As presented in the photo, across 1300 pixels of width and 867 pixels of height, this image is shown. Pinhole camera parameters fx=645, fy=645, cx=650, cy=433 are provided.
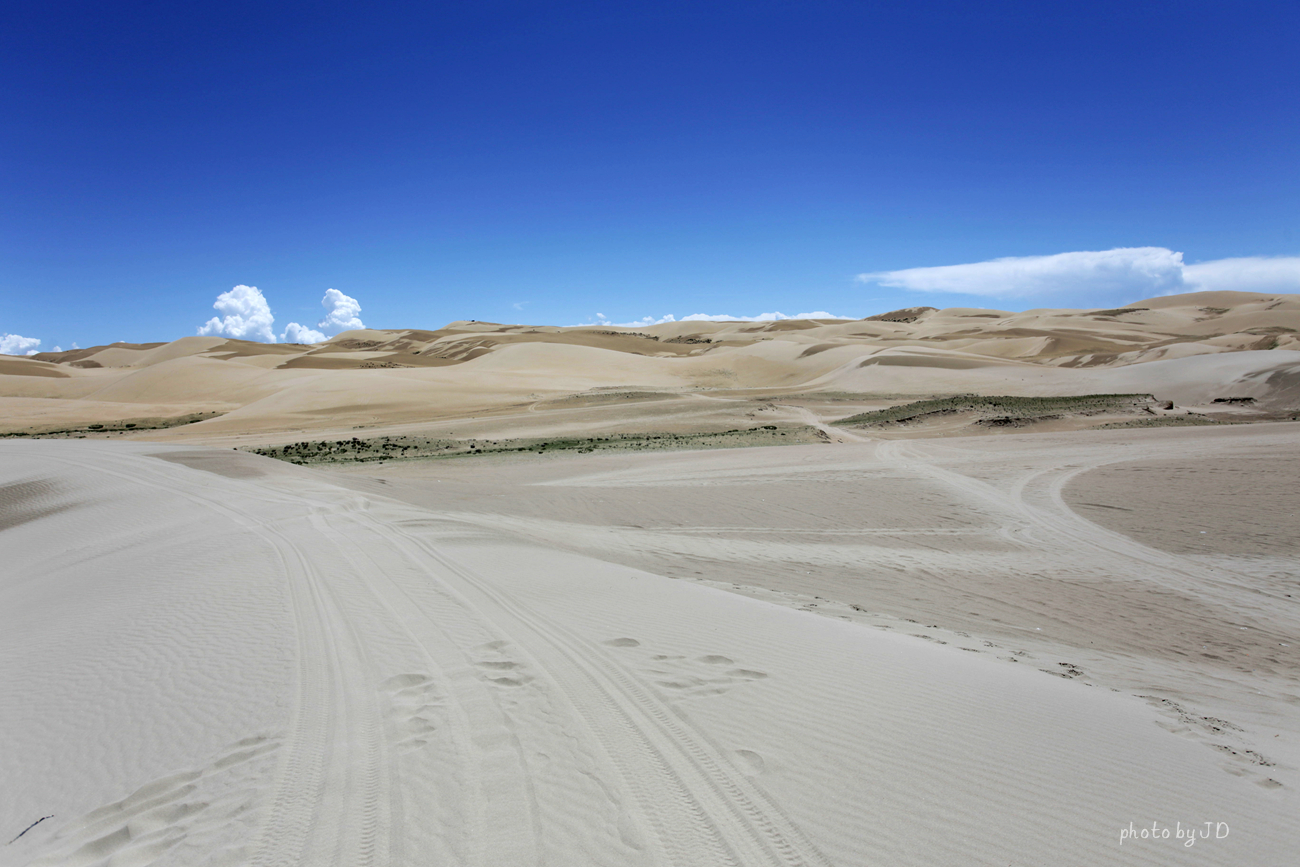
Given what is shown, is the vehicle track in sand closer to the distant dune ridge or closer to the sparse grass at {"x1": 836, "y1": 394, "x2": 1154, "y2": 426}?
the sparse grass at {"x1": 836, "y1": 394, "x2": 1154, "y2": 426}

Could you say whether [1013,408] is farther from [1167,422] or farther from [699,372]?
[699,372]

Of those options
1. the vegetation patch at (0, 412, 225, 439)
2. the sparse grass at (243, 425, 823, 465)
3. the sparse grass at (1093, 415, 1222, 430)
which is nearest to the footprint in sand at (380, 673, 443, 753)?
the sparse grass at (243, 425, 823, 465)

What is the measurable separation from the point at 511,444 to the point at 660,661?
22.3m

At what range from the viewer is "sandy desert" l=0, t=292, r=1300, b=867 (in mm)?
3148

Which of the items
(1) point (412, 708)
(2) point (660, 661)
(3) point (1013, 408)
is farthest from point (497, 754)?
(3) point (1013, 408)

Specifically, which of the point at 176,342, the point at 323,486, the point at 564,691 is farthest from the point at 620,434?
the point at 176,342

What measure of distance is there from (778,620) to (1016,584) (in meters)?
4.27

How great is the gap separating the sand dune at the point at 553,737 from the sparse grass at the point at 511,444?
16010mm

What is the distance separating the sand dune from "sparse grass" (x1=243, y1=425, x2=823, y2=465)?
630 inches

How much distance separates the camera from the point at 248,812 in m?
3.20

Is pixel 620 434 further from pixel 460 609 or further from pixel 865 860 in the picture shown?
pixel 865 860

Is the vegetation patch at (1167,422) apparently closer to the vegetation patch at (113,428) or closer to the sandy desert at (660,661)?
the sandy desert at (660,661)

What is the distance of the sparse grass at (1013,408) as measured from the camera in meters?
26.5

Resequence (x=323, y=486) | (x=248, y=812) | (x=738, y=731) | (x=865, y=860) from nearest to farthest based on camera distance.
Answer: (x=865, y=860) → (x=248, y=812) → (x=738, y=731) → (x=323, y=486)
